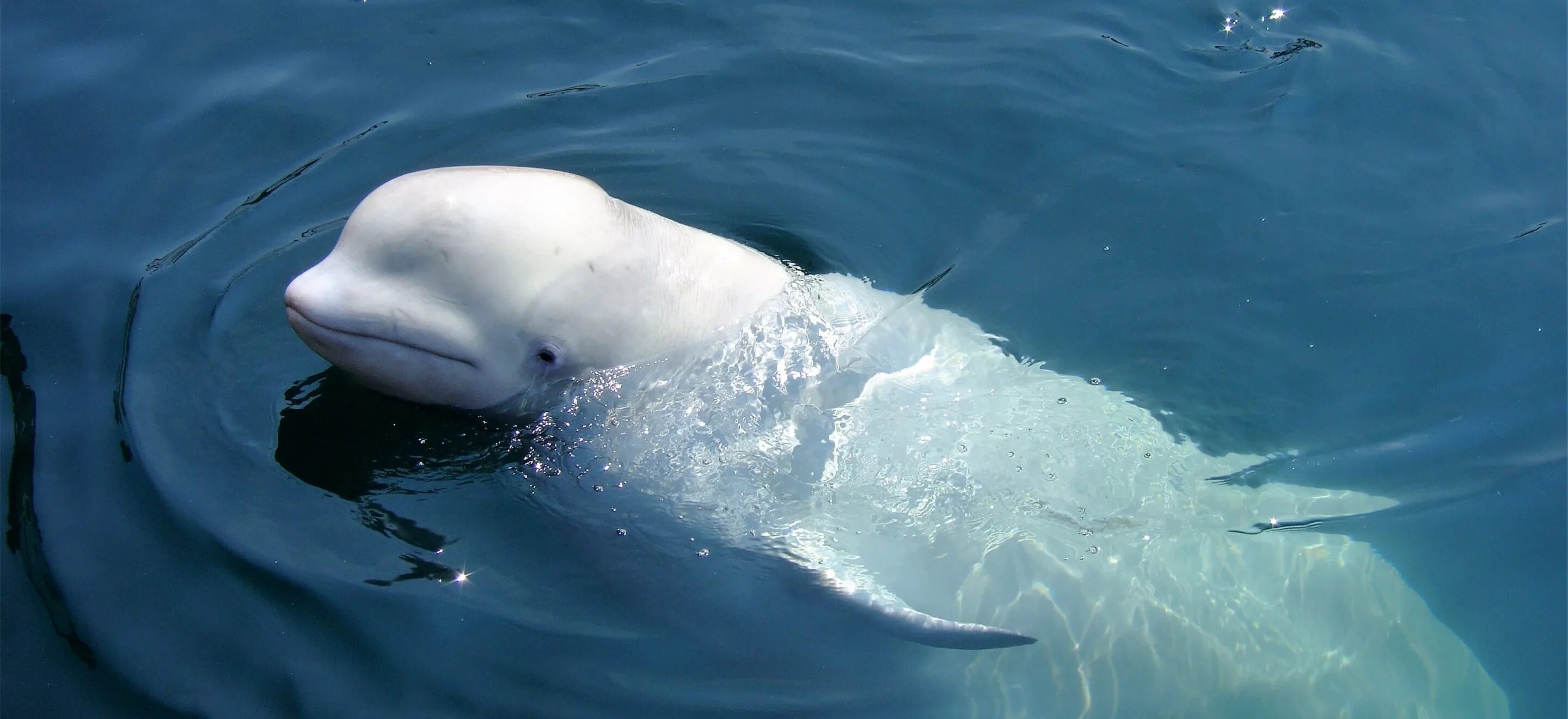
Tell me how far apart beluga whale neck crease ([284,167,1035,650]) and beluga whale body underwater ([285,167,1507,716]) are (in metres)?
0.01

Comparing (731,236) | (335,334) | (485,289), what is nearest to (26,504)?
(335,334)

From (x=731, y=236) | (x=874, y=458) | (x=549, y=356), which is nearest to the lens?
(x=549, y=356)

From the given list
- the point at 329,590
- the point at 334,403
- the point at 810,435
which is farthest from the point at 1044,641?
the point at 334,403

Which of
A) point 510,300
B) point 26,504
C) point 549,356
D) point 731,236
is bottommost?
point 26,504

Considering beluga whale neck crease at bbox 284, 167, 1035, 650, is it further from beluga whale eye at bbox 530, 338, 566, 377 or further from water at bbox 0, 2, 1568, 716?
water at bbox 0, 2, 1568, 716

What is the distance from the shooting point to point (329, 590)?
442cm

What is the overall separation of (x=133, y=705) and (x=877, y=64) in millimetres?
5959

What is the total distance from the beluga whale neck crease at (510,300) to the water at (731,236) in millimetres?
575

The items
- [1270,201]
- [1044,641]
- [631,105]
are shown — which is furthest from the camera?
[631,105]

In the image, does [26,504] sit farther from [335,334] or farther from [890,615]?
[890,615]

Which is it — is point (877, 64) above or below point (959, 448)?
above

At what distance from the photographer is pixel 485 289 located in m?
4.25

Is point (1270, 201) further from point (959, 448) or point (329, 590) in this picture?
point (329, 590)

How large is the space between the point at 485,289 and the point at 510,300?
4.4 inches
